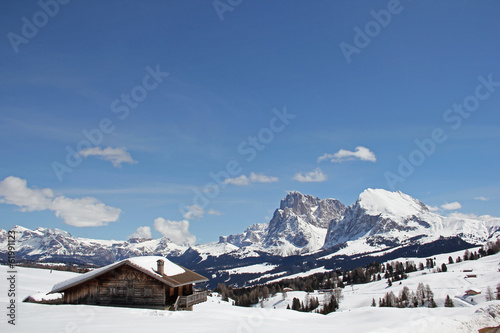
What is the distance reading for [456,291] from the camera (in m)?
156

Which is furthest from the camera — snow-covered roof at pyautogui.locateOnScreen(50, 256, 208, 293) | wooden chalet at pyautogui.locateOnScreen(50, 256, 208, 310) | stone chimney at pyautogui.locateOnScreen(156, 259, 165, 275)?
stone chimney at pyautogui.locateOnScreen(156, 259, 165, 275)

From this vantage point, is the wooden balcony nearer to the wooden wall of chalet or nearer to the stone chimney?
the wooden wall of chalet

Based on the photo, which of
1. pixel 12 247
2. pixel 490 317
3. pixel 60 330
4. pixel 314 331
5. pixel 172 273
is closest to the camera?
pixel 490 317

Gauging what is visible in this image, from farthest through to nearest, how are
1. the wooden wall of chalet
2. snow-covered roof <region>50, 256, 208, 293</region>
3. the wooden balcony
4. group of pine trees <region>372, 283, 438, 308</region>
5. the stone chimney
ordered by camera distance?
group of pine trees <region>372, 283, 438, 308</region> → the wooden balcony → the stone chimney → the wooden wall of chalet → snow-covered roof <region>50, 256, 208, 293</region>

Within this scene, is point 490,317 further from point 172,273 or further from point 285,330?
point 172,273

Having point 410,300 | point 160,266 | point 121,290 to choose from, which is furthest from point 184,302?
point 410,300

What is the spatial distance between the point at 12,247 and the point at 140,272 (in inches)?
527

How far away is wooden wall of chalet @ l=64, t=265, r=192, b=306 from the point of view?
106ft

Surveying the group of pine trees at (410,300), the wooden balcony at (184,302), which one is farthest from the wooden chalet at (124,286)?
the group of pine trees at (410,300)

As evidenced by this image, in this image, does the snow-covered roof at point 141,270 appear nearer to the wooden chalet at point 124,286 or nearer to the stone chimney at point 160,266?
the wooden chalet at point 124,286

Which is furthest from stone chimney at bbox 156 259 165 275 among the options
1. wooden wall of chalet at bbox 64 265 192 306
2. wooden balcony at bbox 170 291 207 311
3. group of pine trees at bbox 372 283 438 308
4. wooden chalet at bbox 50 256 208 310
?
group of pine trees at bbox 372 283 438 308

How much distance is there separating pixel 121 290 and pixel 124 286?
1.45 ft

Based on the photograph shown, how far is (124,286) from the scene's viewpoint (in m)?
32.7

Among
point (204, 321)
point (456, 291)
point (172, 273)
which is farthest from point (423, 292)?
point (204, 321)
